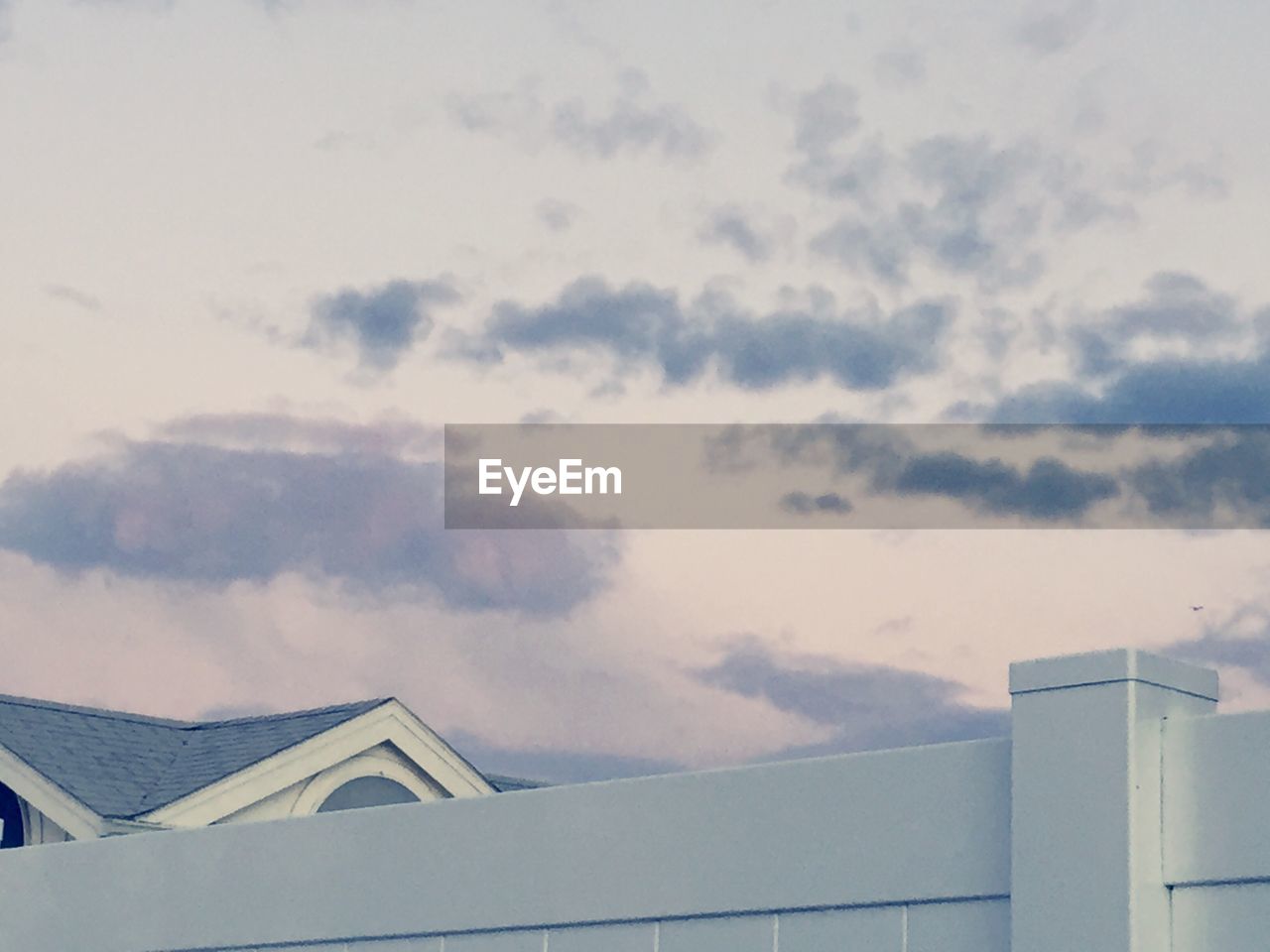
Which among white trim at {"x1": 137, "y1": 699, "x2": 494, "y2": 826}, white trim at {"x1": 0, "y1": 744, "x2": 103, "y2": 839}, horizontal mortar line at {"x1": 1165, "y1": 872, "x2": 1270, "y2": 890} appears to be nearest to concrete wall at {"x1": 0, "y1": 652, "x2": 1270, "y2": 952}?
horizontal mortar line at {"x1": 1165, "y1": 872, "x2": 1270, "y2": 890}

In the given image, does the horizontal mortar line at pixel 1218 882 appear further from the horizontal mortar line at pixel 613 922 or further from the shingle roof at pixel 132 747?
the shingle roof at pixel 132 747

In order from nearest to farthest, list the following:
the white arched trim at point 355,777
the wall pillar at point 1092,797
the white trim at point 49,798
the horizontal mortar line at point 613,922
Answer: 1. the wall pillar at point 1092,797
2. the horizontal mortar line at point 613,922
3. the white trim at point 49,798
4. the white arched trim at point 355,777

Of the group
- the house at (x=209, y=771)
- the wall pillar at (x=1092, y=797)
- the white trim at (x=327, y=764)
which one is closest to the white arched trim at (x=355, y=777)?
the house at (x=209, y=771)

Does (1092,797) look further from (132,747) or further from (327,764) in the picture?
(132,747)

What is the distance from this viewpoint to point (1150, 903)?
30.1ft

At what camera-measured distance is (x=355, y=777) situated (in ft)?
77.5

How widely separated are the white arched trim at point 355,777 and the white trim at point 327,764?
0.48 feet

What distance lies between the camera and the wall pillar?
→ 9133 mm

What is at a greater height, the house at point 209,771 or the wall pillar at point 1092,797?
the house at point 209,771

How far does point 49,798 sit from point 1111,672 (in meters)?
15.4

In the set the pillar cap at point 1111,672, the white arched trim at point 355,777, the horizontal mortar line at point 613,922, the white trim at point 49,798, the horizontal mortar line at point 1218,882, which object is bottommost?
the horizontal mortar line at point 613,922

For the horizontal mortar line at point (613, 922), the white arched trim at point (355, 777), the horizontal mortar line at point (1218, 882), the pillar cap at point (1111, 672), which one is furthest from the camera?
the white arched trim at point (355, 777)

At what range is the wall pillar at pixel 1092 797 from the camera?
30.0 feet

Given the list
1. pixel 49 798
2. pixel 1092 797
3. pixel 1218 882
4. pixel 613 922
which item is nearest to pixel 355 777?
pixel 49 798
